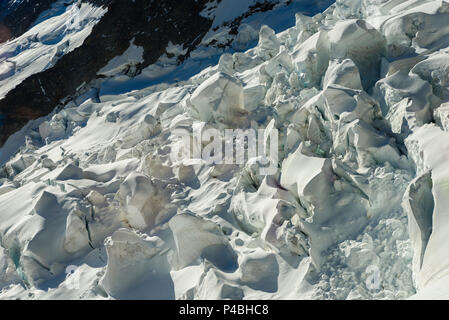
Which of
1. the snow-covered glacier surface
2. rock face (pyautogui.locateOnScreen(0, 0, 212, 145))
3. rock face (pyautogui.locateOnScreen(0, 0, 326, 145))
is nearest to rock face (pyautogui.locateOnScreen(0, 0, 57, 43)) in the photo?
rock face (pyautogui.locateOnScreen(0, 0, 326, 145))

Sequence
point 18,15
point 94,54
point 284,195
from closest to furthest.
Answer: point 284,195, point 94,54, point 18,15

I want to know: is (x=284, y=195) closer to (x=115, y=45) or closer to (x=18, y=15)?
(x=115, y=45)

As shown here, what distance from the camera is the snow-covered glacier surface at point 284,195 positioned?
3.71m

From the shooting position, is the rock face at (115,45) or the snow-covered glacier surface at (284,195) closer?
the snow-covered glacier surface at (284,195)

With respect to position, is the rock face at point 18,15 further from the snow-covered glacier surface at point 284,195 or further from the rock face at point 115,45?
the snow-covered glacier surface at point 284,195

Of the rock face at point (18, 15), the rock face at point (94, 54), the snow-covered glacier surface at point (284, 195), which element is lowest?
the rock face at point (94, 54)

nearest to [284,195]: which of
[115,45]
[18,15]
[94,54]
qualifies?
[94,54]

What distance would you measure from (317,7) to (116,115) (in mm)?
5533

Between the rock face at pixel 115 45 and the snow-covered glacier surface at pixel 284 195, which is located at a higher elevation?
the snow-covered glacier surface at pixel 284 195

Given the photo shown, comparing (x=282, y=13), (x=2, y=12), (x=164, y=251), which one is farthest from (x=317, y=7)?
(x=2, y=12)

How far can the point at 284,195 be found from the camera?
4.68 metres

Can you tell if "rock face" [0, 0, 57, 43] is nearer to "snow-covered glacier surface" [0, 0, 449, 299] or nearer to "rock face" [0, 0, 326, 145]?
"rock face" [0, 0, 326, 145]

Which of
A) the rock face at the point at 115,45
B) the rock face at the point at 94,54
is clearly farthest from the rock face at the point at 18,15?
the rock face at the point at 94,54

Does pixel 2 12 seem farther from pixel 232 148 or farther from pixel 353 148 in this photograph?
pixel 353 148
